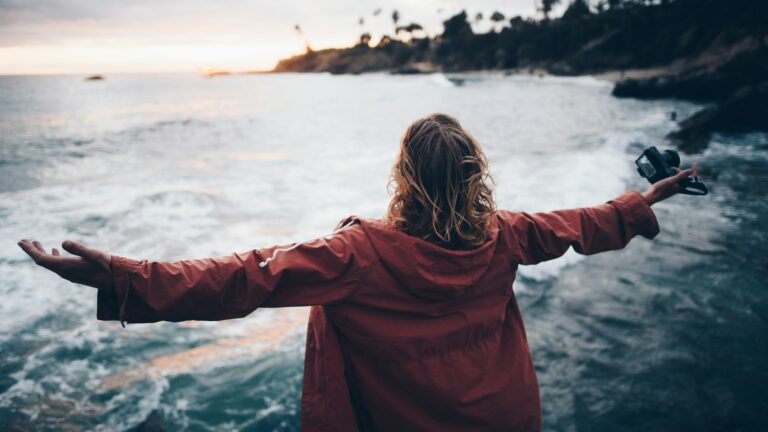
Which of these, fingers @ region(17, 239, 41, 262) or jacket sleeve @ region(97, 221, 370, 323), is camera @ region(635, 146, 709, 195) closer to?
jacket sleeve @ region(97, 221, 370, 323)

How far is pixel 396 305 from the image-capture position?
162cm

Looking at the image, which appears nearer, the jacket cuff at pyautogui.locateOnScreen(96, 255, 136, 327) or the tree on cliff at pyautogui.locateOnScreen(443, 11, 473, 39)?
the jacket cuff at pyautogui.locateOnScreen(96, 255, 136, 327)

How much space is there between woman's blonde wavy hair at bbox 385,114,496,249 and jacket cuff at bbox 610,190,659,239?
2.69 ft

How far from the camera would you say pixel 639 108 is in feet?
86.3

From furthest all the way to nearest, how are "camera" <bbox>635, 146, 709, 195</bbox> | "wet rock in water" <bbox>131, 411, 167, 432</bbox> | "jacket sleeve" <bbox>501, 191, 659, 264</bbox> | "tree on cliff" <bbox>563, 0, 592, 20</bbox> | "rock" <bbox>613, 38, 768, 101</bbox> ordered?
"tree on cliff" <bbox>563, 0, 592, 20</bbox> < "rock" <bbox>613, 38, 768, 101</bbox> < "wet rock in water" <bbox>131, 411, 167, 432</bbox> < "camera" <bbox>635, 146, 709, 195</bbox> < "jacket sleeve" <bbox>501, 191, 659, 264</bbox>

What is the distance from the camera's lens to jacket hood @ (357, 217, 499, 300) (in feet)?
5.08

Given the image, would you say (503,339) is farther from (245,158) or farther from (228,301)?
(245,158)

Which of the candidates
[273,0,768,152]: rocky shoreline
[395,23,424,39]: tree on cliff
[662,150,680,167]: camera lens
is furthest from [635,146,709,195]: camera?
[395,23,424,39]: tree on cliff

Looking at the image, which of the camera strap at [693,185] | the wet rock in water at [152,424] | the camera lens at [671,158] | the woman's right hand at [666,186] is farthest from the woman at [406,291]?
the wet rock in water at [152,424]

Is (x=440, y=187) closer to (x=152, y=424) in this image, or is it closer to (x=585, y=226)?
(x=585, y=226)

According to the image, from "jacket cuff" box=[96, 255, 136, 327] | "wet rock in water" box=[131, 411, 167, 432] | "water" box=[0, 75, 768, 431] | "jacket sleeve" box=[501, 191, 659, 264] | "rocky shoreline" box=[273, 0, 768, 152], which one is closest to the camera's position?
"jacket cuff" box=[96, 255, 136, 327]

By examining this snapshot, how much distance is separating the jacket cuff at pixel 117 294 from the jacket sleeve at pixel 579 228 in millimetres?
1421

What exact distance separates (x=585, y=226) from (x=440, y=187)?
0.79 m

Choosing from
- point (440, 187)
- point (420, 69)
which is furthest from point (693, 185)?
point (420, 69)
